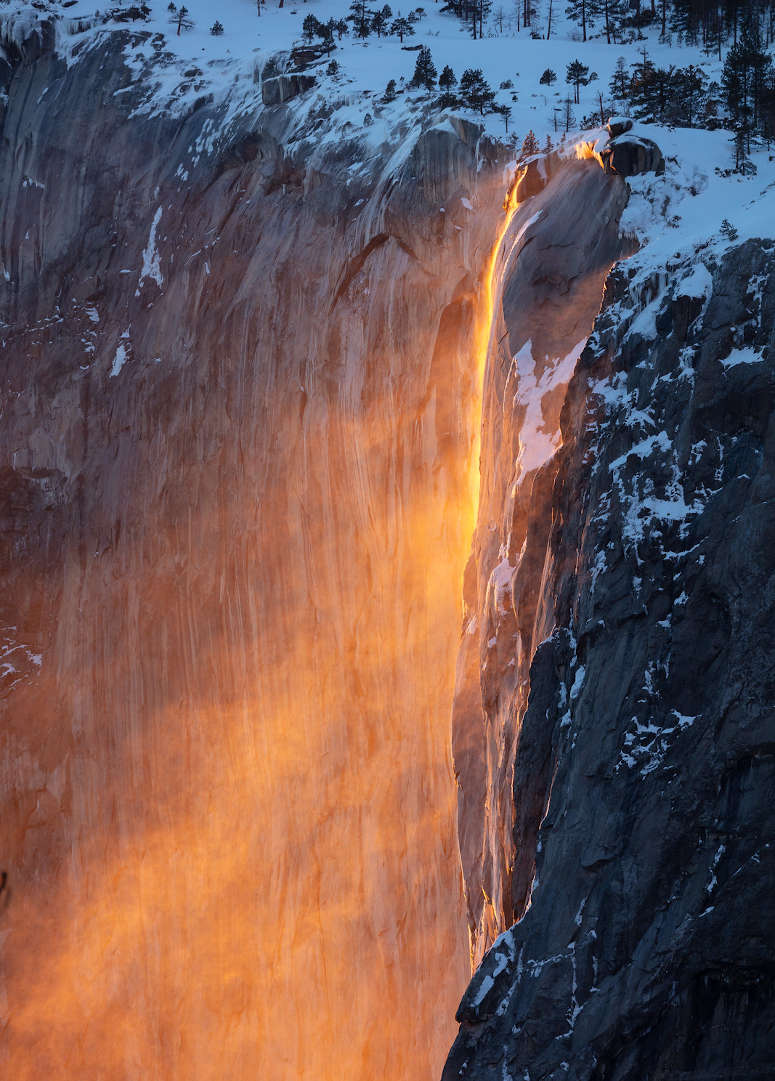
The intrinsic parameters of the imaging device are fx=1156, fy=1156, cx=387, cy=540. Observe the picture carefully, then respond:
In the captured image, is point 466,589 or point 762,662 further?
point 466,589

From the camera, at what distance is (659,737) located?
1362 cm

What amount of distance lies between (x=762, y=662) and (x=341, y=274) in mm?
18823

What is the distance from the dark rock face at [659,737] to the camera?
42.2 ft

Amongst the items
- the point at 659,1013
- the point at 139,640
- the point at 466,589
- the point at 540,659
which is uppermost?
the point at 540,659

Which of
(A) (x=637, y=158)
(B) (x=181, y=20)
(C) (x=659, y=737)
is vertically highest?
(B) (x=181, y=20)

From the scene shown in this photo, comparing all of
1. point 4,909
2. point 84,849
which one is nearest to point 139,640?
point 84,849

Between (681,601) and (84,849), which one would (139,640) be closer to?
(84,849)

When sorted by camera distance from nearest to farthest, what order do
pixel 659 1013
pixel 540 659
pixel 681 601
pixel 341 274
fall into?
pixel 659 1013 → pixel 681 601 → pixel 540 659 → pixel 341 274

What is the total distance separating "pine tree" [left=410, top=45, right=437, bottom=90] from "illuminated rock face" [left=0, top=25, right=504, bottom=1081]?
13.0 feet

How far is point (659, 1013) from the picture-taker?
12.9 m

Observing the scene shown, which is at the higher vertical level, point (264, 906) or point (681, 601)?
point (681, 601)

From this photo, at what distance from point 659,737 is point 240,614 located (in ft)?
56.6

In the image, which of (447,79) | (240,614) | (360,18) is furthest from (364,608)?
(360,18)

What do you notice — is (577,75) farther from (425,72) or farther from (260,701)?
(260,701)
